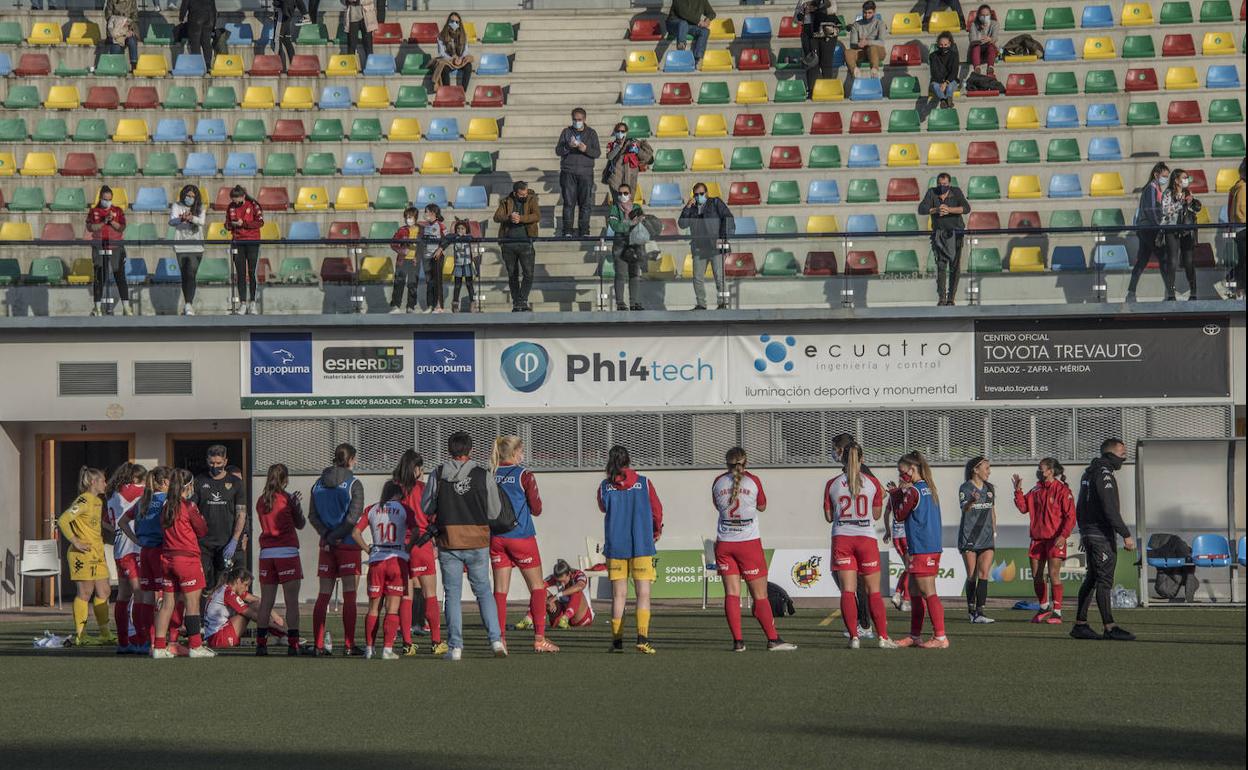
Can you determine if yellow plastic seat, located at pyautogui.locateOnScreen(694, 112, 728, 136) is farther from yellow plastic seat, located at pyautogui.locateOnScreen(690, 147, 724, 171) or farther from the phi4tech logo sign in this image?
the phi4tech logo sign

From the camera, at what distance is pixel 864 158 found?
29.2 meters

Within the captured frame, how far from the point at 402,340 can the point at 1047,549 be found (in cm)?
965

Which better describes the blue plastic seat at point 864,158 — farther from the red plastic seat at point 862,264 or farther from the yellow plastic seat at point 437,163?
the yellow plastic seat at point 437,163

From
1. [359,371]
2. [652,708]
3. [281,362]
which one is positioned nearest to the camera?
[652,708]

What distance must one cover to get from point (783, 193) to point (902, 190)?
1888 mm

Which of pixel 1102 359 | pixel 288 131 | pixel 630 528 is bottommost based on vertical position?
→ pixel 630 528

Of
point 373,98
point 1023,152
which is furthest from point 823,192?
point 373,98

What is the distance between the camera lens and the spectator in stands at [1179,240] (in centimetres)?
2342

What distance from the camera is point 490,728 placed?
34.1ft

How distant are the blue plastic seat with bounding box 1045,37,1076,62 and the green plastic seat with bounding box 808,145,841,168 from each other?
487 centimetres

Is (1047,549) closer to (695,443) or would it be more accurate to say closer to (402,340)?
(695,443)

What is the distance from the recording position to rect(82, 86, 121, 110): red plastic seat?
99.7ft

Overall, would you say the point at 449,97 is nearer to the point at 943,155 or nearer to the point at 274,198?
the point at 274,198

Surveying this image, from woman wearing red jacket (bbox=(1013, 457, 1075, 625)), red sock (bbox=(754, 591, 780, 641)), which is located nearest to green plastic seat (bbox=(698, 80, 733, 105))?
woman wearing red jacket (bbox=(1013, 457, 1075, 625))
